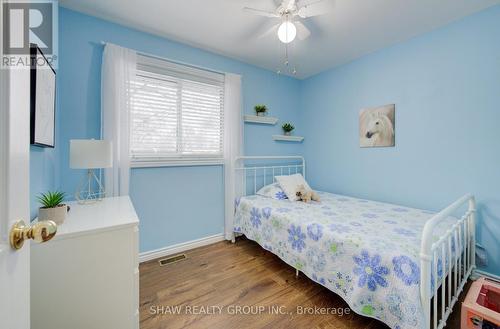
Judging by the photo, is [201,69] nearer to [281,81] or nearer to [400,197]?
[281,81]

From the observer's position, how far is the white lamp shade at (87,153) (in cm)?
149

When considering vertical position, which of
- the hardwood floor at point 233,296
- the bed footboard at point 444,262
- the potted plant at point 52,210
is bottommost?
the hardwood floor at point 233,296

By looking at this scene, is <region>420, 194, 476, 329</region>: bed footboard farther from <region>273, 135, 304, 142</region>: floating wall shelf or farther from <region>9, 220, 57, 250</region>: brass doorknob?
<region>273, 135, 304, 142</region>: floating wall shelf

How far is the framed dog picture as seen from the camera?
8.09 ft

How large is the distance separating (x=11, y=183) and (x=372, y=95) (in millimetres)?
3163

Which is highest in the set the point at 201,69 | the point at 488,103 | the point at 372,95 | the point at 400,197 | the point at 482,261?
the point at 201,69

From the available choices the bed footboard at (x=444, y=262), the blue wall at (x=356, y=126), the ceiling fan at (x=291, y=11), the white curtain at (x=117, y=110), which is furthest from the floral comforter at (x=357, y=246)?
the ceiling fan at (x=291, y=11)

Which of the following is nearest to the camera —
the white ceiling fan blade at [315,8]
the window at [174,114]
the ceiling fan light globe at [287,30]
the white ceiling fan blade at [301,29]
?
the white ceiling fan blade at [315,8]

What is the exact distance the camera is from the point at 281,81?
11.1ft

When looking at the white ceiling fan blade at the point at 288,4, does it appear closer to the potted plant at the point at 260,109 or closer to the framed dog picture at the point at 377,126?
the potted plant at the point at 260,109

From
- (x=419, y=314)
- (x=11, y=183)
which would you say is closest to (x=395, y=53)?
(x=419, y=314)

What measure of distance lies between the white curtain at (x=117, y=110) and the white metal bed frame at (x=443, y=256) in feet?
4.25

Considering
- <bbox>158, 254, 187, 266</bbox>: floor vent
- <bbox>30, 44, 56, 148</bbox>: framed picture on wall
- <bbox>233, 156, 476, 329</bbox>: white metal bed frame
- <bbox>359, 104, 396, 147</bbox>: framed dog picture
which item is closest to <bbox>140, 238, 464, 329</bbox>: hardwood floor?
<bbox>158, 254, 187, 266</bbox>: floor vent

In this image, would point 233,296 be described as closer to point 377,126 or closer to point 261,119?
point 261,119
